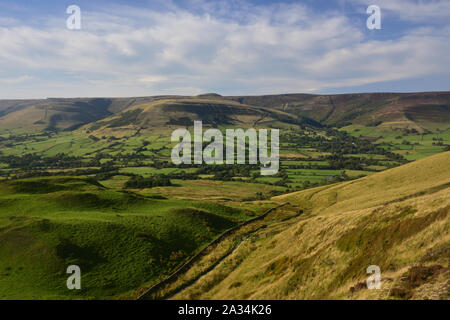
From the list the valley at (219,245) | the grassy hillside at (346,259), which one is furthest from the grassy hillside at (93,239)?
the grassy hillside at (346,259)

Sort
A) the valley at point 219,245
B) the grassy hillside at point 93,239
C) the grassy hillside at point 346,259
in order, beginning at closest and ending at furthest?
the grassy hillside at point 346,259 → the valley at point 219,245 → the grassy hillside at point 93,239

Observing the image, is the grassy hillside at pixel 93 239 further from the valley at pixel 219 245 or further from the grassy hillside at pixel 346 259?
the grassy hillside at pixel 346 259

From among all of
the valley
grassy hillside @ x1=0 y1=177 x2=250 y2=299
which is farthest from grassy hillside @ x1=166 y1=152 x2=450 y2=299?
grassy hillside @ x1=0 y1=177 x2=250 y2=299

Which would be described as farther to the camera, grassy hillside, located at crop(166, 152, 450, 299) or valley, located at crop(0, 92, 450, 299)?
valley, located at crop(0, 92, 450, 299)

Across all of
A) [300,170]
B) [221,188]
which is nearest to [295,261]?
[221,188]

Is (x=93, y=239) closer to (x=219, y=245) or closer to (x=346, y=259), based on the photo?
(x=219, y=245)

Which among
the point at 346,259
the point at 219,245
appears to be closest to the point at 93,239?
the point at 219,245

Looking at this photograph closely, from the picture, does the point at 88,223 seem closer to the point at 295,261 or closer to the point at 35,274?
the point at 35,274

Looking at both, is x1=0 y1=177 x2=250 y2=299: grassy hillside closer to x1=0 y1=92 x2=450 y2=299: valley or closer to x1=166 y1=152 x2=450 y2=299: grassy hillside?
x1=0 y1=92 x2=450 y2=299: valley
